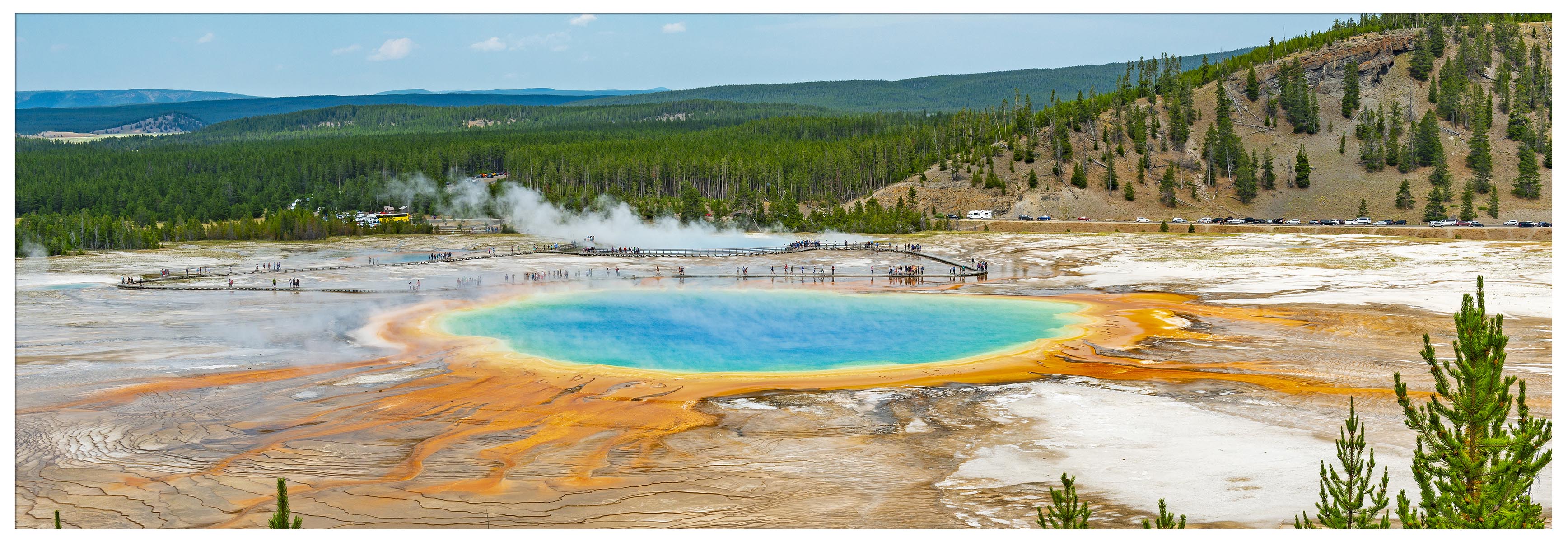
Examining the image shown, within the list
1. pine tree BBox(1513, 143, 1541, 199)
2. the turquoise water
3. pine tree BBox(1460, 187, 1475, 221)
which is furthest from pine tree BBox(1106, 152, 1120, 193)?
the turquoise water

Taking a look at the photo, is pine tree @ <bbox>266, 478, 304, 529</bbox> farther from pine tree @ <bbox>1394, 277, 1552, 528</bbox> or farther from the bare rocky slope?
the bare rocky slope

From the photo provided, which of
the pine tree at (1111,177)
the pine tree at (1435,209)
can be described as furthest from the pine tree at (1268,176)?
the pine tree at (1435,209)

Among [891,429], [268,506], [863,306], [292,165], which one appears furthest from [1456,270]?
[292,165]

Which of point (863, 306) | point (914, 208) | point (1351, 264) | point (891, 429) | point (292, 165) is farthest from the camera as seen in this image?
point (292, 165)

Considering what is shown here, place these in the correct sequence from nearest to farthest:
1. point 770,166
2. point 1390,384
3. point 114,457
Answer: point 114,457, point 1390,384, point 770,166

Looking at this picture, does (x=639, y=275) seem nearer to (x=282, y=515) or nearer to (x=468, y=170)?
(x=282, y=515)
